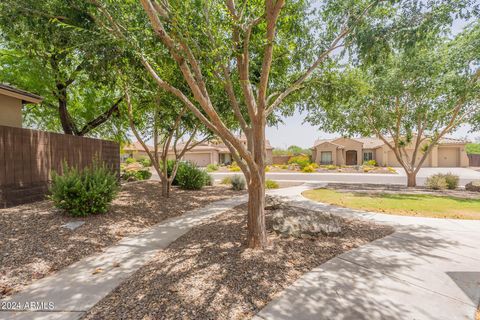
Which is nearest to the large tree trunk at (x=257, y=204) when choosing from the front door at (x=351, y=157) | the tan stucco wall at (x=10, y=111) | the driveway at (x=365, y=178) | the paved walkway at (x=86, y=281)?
the paved walkway at (x=86, y=281)

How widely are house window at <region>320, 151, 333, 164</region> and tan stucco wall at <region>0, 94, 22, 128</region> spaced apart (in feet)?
116

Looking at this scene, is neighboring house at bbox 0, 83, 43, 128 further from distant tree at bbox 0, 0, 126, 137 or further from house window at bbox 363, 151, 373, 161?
house window at bbox 363, 151, 373, 161

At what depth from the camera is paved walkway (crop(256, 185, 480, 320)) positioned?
271 cm

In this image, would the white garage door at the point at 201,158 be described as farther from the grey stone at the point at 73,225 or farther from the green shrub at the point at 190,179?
the grey stone at the point at 73,225

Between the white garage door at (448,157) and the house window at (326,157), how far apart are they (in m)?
13.8

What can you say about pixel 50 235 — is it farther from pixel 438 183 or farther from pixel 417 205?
pixel 438 183

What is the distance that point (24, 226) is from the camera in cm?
500

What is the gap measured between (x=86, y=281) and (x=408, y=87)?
1341cm

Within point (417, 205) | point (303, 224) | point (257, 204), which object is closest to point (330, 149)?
point (417, 205)

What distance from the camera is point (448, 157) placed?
32.0m

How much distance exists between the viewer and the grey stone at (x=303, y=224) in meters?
5.03

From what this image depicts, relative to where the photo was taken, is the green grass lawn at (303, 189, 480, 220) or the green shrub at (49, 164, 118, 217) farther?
the green grass lawn at (303, 189, 480, 220)

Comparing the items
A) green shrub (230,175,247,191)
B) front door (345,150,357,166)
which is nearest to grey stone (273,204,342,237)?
green shrub (230,175,247,191)

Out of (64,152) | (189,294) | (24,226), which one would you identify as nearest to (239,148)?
(189,294)
